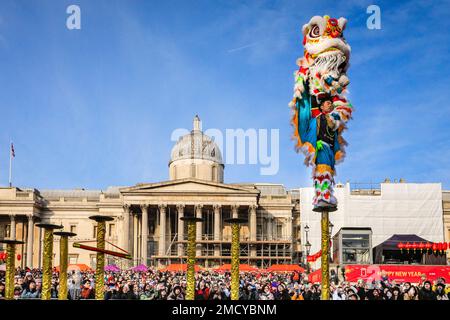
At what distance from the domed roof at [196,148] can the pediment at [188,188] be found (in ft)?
31.2

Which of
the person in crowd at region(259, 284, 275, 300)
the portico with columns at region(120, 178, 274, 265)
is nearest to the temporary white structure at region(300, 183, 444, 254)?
the portico with columns at region(120, 178, 274, 265)

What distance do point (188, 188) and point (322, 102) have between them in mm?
61117

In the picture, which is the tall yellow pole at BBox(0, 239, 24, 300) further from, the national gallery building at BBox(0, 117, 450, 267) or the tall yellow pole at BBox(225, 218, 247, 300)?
the national gallery building at BBox(0, 117, 450, 267)

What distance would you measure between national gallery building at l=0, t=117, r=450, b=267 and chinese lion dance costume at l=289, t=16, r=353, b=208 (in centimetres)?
5545

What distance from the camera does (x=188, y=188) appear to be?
84438mm

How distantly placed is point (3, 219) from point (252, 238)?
32.7 m

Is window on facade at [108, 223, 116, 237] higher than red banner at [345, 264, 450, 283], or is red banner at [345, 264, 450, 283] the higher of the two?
window on facade at [108, 223, 116, 237]

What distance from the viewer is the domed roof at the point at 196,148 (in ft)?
307

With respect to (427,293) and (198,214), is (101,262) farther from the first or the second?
(198,214)

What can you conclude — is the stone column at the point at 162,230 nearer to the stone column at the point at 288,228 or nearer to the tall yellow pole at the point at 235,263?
the stone column at the point at 288,228

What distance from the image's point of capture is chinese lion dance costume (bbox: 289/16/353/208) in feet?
76.9

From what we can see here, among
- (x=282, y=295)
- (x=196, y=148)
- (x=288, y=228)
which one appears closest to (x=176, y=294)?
(x=282, y=295)

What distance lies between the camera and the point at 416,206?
8325 centimetres
